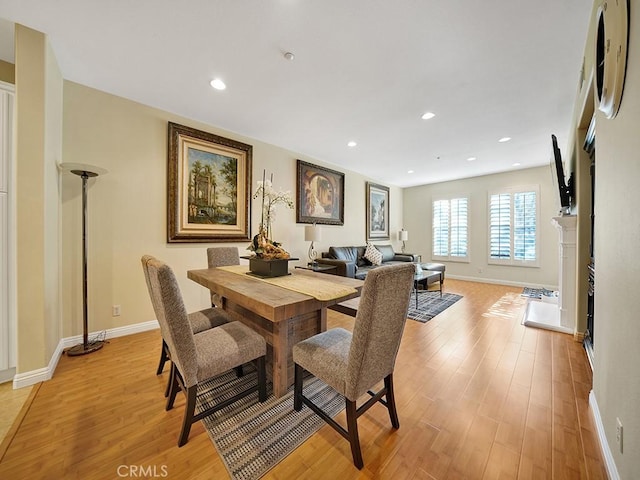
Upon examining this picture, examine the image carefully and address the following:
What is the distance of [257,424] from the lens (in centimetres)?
145

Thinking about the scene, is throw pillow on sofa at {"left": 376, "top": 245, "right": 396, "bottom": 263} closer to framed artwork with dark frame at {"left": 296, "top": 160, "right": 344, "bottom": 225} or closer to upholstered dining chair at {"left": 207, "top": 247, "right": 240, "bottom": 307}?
framed artwork with dark frame at {"left": 296, "top": 160, "right": 344, "bottom": 225}

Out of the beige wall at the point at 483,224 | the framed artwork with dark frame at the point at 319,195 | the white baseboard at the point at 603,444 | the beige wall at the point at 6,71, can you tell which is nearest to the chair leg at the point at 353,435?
the white baseboard at the point at 603,444

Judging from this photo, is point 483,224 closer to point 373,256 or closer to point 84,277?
point 373,256

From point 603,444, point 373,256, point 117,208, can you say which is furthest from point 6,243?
point 373,256

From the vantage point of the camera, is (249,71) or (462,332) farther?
(462,332)

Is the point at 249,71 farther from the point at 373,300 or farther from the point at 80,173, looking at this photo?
the point at 373,300

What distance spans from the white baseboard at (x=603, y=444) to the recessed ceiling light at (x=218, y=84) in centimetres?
375

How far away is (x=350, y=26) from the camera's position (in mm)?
1734

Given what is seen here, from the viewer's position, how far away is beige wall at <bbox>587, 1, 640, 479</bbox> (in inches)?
36.5

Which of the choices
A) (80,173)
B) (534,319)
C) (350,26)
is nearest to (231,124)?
(80,173)

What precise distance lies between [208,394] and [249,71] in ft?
8.95

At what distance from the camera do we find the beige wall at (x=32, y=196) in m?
1.80

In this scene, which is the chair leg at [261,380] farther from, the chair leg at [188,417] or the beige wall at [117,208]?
the beige wall at [117,208]

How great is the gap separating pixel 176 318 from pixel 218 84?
7.68 feet
